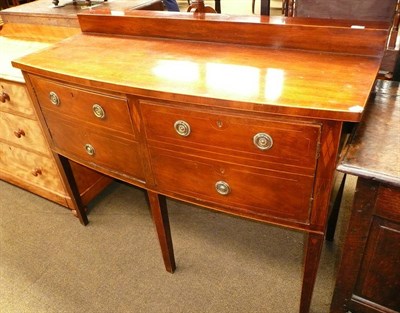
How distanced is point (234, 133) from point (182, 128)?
0.50 ft

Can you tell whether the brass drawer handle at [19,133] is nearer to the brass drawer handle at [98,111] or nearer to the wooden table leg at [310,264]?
the brass drawer handle at [98,111]

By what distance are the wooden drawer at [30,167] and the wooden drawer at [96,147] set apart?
0.40 m

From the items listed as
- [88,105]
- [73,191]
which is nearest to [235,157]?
[88,105]

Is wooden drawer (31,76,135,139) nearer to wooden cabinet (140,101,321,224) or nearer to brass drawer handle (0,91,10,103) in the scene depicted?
wooden cabinet (140,101,321,224)

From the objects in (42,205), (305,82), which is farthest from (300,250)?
(42,205)

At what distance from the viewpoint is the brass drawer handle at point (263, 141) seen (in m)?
0.81

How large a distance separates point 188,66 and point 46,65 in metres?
0.48

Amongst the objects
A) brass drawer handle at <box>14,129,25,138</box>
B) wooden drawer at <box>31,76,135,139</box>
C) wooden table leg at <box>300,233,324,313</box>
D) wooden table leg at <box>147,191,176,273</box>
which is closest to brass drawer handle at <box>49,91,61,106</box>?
wooden drawer at <box>31,76,135,139</box>

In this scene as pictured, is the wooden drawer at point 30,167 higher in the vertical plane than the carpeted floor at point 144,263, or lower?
higher

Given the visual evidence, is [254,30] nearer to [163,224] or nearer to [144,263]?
[163,224]

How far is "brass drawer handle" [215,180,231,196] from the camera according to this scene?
0.95m

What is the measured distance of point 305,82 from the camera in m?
0.84

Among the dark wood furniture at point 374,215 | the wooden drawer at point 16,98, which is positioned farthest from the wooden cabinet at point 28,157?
the dark wood furniture at point 374,215

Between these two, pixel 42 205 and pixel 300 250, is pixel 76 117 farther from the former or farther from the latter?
pixel 300 250
